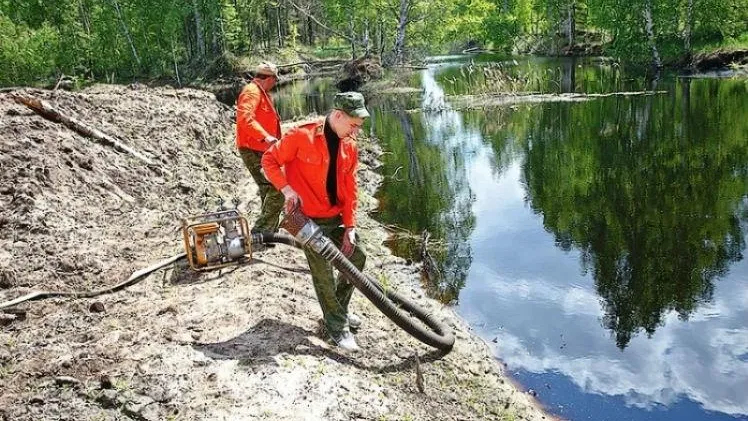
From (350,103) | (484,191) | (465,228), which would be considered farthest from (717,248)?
(350,103)

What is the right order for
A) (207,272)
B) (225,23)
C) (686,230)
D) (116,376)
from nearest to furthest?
1. (116,376)
2. (207,272)
3. (686,230)
4. (225,23)

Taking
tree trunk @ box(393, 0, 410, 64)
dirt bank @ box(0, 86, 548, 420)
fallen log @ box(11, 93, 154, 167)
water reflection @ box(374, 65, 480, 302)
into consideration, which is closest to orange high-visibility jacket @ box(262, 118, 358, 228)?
dirt bank @ box(0, 86, 548, 420)

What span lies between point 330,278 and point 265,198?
9.24ft

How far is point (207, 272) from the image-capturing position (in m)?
7.30

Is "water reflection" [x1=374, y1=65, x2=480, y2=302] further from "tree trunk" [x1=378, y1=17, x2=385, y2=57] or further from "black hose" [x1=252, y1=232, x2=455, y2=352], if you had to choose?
"tree trunk" [x1=378, y1=17, x2=385, y2=57]

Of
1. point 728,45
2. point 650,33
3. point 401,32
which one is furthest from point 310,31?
point 728,45

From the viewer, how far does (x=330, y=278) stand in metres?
5.68

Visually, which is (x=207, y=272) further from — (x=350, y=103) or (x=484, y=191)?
(x=484, y=191)

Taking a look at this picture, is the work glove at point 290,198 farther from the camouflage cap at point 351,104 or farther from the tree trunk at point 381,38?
the tree trunk at point 381,38

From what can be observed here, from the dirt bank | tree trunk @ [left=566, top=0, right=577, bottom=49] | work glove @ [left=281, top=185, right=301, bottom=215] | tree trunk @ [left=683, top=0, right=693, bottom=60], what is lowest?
the dirt bank

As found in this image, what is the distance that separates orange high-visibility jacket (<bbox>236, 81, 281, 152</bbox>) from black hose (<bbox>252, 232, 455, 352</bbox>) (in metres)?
2.30

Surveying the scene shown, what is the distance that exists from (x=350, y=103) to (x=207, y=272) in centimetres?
327

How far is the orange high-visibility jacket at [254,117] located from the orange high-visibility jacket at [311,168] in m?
2.62

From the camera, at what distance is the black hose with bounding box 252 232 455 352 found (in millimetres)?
5434
